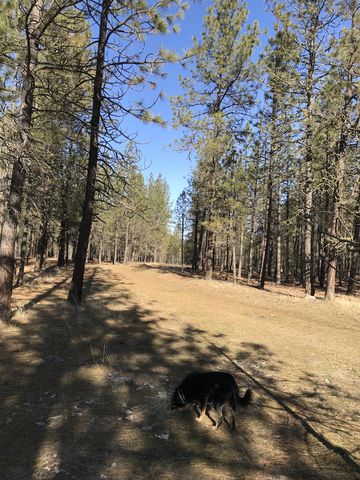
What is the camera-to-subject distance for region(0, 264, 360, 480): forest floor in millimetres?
4176

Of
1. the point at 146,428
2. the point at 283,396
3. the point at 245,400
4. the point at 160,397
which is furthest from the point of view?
the point at 283,396

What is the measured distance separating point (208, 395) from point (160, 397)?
2.96 feet

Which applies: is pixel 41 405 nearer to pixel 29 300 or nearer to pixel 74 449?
pixel 74 449

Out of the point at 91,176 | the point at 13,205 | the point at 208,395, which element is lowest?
the point at 208,395

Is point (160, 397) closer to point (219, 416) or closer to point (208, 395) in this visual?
point (208, 395)

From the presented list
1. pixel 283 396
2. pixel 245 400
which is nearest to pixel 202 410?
pixel 245 400

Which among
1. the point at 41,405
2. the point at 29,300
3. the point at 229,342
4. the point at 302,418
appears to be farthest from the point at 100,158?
the point at 302,418

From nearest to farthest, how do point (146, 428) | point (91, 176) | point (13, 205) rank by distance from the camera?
point (146, 428) < point (13, 205) < point (91, 176)

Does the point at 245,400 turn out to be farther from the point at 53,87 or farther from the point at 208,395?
the point at 53,87

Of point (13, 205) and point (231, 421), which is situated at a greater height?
point (13, 205)

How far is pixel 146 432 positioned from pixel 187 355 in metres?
3.77

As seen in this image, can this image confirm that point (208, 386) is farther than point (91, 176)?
No

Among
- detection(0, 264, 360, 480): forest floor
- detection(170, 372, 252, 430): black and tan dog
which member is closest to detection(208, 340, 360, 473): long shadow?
detection(0, 264, 360, 480): forest floor

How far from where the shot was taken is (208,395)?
5355mm
